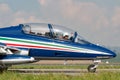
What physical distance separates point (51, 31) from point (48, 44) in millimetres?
751

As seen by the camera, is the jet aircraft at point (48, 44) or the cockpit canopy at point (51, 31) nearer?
the jet aircraft at point (48, 44)

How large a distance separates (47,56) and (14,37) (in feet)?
6.81

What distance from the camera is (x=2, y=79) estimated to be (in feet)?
37.1

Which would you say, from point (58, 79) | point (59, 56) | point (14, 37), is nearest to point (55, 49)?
point (59, 56)

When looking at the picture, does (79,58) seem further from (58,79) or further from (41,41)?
(58,79)

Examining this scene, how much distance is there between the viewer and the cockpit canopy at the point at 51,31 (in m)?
18.0

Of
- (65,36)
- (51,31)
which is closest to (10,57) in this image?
(51,31)

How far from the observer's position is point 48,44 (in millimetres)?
17891

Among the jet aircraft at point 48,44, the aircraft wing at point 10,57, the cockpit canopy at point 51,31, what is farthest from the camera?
the cockpit canopy at point 51,31

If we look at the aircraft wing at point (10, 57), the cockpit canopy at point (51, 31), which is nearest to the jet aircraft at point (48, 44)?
the cockpit canopy at point (51, 31)

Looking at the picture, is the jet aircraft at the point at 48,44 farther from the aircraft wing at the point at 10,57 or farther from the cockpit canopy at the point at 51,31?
the aircraft wing at the point at 10,57

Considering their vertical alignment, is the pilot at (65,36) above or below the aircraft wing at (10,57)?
above

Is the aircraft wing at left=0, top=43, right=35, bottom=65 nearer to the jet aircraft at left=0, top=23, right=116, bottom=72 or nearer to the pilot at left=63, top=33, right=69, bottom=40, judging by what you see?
the jet aircraft at left=0, top=23, right=116, bottom=72

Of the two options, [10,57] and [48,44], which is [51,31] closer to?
[48,44]
